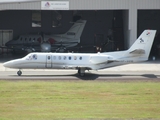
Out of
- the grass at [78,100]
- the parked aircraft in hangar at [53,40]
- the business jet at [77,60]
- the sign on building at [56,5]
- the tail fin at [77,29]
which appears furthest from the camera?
the tail fin at [77,29]

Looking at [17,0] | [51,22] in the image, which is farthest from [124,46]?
[17,0]

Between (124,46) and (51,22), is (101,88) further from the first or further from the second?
(51,22)

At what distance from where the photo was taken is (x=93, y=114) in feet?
78.0

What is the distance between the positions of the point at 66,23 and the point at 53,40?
4807mm

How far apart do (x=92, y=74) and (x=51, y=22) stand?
21144 mm

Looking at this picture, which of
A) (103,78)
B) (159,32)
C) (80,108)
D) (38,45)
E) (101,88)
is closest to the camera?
(80,108)

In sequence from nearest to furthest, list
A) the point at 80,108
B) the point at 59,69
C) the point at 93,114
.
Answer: the point at 93,114 → the point at 80,108 → the point at 59,69

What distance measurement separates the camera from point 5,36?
194 feet

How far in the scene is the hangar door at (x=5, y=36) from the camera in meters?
58.9

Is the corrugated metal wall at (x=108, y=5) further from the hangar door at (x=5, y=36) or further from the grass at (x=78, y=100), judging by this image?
the grass at (x=78, y=100)

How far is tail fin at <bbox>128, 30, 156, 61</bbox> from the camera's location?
3828 centimetres

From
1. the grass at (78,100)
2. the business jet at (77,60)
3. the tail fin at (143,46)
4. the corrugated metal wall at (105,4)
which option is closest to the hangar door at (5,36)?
the corrugated metal wall at (105,4)

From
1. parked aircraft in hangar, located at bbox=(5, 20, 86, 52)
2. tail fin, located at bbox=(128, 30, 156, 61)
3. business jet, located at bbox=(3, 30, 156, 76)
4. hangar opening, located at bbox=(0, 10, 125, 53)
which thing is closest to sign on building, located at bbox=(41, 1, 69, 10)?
parked aircraft in hangar, located at bbox=(5, 20, 86, 52)

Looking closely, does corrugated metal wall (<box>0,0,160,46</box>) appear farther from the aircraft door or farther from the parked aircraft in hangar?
the aircraft door
